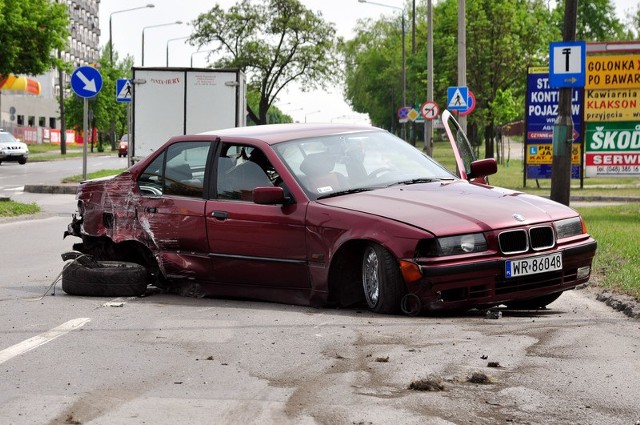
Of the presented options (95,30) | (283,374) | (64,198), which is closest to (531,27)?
(64,198)

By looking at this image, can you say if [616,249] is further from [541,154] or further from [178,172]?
[541,154]

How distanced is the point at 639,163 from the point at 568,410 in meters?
25.3

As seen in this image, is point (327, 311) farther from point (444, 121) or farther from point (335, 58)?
point (335, 58)

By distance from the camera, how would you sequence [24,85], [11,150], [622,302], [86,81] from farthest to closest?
1. [24,85]
2. [11,150]
3. [86,81]
4. [622,302]

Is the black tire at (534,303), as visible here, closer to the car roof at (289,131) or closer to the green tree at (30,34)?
the car roof at (289,131)

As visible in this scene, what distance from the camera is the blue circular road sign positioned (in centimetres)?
2912

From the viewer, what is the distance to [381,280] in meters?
8.69

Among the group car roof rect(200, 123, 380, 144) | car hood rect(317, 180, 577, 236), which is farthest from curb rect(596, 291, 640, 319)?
car roof rect(200, 123, 380, 144)

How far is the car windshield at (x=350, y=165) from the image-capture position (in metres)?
9.52

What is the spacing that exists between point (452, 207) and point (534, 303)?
1372 millimetres

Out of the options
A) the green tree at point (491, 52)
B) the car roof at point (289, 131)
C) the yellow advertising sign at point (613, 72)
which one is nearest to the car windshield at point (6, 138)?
the green tree at point (491, 52)

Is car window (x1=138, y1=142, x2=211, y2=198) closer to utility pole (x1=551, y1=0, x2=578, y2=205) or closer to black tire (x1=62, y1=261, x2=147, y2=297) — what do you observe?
black tire (x1=62, y1=261, x2=147, y2=297)

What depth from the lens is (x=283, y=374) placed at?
6.44 metres

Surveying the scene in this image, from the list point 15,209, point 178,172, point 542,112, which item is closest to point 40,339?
point 178,172
